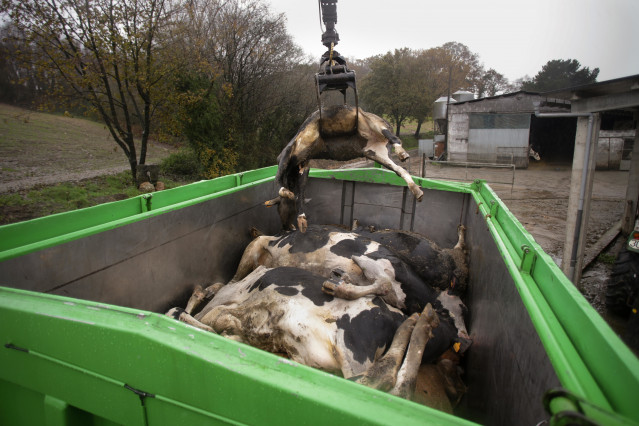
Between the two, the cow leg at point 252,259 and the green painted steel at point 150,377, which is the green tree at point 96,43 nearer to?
the cow leg at point 252,259

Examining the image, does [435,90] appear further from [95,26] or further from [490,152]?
[95,26]

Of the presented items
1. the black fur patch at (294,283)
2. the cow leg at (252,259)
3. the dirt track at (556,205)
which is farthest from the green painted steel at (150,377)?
A: the dirt track at (556,205)

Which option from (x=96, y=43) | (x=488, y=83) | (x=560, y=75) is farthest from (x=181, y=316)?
(x=488, y=83)

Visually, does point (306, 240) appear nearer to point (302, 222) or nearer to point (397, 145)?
point (302, 222)

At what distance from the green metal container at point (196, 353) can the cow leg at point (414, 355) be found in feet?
1.31

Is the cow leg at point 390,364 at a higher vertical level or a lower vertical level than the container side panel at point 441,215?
lower

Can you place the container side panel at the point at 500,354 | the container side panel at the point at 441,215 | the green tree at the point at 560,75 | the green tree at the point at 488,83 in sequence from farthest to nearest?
the green tree at the point at 488,83 → the green tree at the point at 560,75 → the container side panel at the point at 441,215 → the container side panel at the point at 500,354

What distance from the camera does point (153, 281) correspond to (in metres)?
3.02

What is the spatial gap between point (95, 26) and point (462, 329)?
1168 centimetres

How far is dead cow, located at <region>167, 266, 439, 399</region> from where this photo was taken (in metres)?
2.35

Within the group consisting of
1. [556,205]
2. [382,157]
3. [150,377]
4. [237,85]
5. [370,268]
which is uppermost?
[237,85]

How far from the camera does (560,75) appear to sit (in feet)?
132

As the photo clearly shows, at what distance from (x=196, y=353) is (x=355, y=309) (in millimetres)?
1743

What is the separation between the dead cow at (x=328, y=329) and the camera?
235cm
